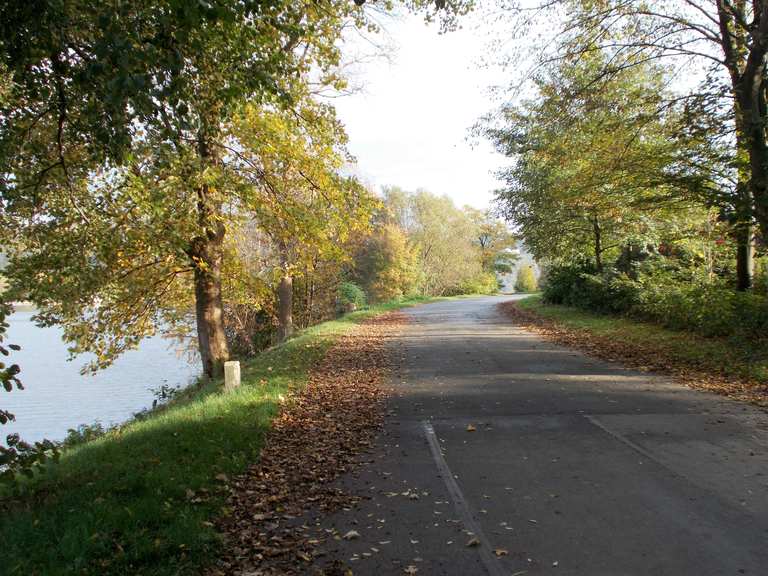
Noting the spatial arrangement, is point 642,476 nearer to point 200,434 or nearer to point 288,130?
Answer: point 200,434

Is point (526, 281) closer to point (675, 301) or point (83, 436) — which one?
point (675, 301)

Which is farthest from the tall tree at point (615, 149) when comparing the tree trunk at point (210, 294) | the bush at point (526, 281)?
the bush at point (526, 281)

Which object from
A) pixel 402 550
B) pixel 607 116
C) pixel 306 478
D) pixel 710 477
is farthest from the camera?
pixel 607 116

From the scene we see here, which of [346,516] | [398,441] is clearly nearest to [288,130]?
[398,441]

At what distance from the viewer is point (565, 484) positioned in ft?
17.7

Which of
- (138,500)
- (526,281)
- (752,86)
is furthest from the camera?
(526,281)

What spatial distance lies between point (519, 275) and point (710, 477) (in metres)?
66.7

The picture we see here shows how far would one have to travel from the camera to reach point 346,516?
4906mm

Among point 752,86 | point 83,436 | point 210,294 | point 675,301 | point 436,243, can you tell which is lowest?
point 83,436

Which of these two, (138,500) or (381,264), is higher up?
(381,264)

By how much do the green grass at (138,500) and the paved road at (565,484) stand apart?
1320mm

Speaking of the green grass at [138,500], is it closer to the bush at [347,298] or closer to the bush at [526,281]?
the bush at [347,298]

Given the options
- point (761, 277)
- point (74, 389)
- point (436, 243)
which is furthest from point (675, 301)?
point (436, 243)

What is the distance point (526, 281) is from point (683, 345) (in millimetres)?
56669
